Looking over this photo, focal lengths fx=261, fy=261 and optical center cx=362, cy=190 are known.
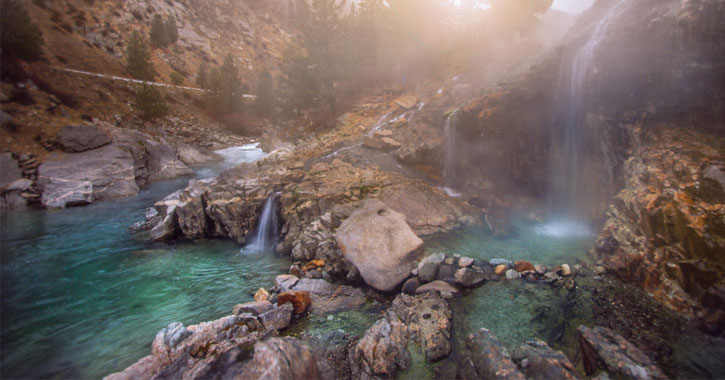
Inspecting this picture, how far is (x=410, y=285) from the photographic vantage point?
6.31 metres

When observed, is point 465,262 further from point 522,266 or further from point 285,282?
point 285,282

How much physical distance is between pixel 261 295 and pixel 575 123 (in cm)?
1177

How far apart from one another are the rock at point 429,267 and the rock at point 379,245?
303mm

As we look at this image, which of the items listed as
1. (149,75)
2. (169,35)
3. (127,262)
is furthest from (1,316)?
(169,35)

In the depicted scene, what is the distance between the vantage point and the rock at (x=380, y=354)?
13.3 ft

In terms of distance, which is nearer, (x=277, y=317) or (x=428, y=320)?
(x=428, y=320)

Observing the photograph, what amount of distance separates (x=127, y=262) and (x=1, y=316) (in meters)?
2.67

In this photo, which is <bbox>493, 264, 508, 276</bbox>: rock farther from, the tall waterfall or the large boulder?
the large boulder

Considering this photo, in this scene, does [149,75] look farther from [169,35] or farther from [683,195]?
[683,195]

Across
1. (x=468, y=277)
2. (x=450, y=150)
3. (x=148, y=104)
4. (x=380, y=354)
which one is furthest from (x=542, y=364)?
(x=148, y=104)

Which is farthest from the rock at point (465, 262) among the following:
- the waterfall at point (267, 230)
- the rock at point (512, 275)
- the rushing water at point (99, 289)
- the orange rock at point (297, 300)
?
the waterfall at point (267, 230)

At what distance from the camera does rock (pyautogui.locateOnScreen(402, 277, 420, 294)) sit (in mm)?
6245

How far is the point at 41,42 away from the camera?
975 inches

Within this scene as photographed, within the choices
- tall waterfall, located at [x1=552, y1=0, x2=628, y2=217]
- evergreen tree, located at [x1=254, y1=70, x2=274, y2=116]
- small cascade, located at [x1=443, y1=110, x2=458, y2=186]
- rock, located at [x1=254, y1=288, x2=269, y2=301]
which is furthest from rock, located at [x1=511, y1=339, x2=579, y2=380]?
evergreen tree, located at [x1=254, y1=70, x2=274, y2=116]
